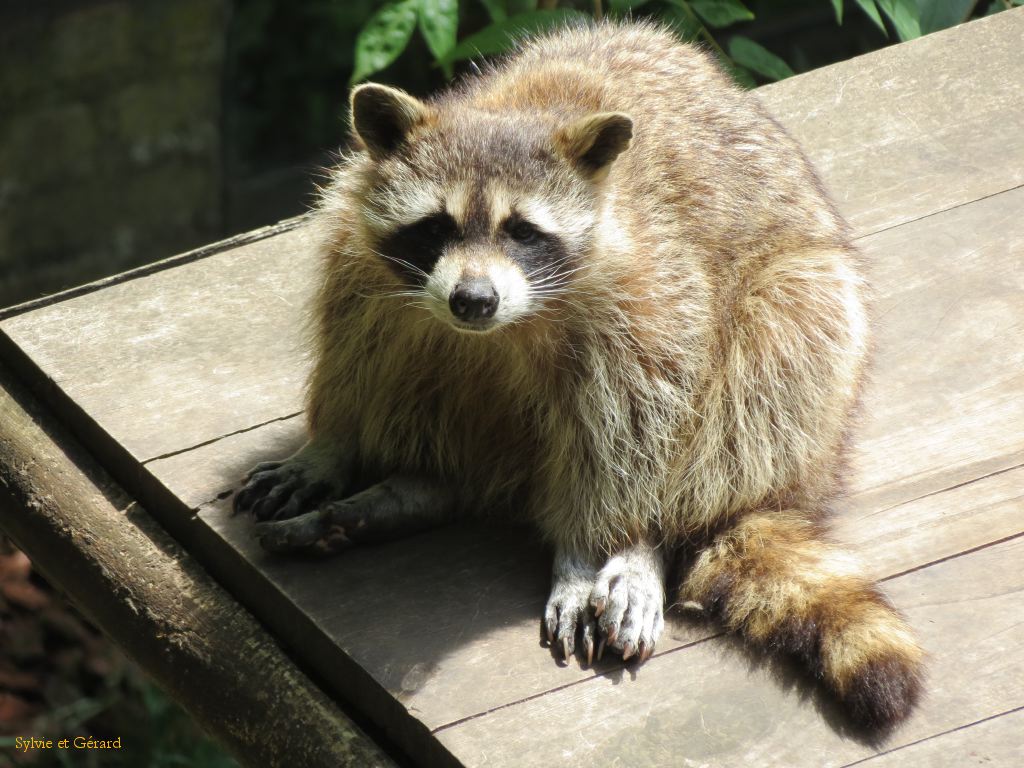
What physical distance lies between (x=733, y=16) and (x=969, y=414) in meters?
1.39

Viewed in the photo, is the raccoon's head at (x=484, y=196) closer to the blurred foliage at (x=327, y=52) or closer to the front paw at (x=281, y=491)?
the front paw at (x=281, y=491)

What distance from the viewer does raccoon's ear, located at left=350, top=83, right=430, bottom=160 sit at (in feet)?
7.34

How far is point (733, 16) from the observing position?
11.3ft

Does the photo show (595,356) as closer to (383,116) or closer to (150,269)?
(383,116)

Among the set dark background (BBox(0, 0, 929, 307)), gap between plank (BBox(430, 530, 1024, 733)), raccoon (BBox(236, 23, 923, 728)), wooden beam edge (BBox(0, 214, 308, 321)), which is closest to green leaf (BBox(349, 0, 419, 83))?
wooden beam edge (BBox(0, 214, 308, 321))

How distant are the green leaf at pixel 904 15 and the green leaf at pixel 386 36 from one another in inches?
46.9

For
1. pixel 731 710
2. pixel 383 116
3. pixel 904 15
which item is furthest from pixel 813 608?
pixel 904 15

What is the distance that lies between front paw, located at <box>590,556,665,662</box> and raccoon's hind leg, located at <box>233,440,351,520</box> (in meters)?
0.56

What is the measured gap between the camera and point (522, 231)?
219 cm

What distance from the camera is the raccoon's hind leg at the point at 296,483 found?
2398 millimetres

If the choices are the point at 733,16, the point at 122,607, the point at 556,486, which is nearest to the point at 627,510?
the point at 556,486

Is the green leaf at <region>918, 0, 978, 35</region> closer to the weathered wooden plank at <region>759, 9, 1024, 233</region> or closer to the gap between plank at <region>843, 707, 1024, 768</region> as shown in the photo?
the weathered wooden plank at <region>759, 9, 1024, 233</region>

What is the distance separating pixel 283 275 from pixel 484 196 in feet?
3.50

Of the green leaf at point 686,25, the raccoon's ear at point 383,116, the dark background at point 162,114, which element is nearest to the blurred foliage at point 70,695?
the dark background at point 162,114
